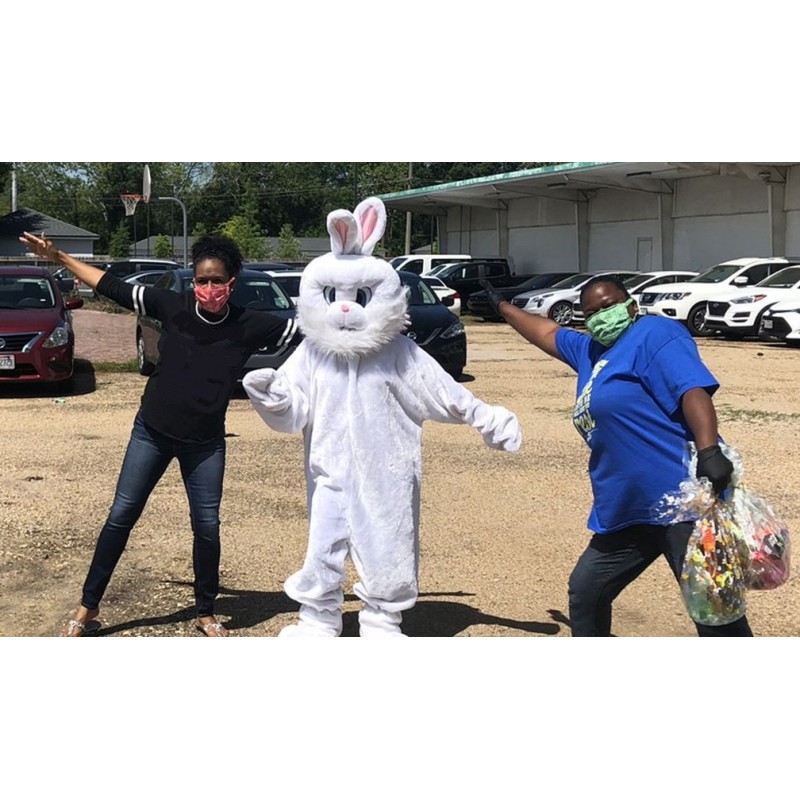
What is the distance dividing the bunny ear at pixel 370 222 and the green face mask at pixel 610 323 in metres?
1.00

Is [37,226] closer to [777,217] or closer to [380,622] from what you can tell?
[777,217]

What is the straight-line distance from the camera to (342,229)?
4.27 meters

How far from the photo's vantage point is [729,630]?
3768 millimetres

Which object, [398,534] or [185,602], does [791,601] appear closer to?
[398,534]

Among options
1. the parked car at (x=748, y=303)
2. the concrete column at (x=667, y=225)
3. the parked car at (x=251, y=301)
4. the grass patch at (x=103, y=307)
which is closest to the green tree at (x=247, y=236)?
the grass patch at (x=103, y=307)

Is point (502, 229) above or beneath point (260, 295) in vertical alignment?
above

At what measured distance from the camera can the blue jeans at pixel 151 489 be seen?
4.50 m

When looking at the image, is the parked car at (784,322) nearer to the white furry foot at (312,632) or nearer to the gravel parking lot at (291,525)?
the gravel parking lot at (291,525)

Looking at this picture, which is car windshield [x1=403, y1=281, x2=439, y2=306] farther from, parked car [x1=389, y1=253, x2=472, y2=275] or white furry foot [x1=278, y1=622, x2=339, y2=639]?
parked car [x1=389, y1=253, x2=472, y2=275]

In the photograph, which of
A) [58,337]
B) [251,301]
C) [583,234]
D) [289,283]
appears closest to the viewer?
[58,337]

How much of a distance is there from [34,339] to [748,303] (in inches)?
506

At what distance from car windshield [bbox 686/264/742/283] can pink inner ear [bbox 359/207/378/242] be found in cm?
1772

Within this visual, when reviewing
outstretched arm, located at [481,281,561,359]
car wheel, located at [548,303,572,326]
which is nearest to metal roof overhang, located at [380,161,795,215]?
car wheel, located at [548,303,572,326]

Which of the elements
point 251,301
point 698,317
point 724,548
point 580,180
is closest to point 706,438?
point 724,548
